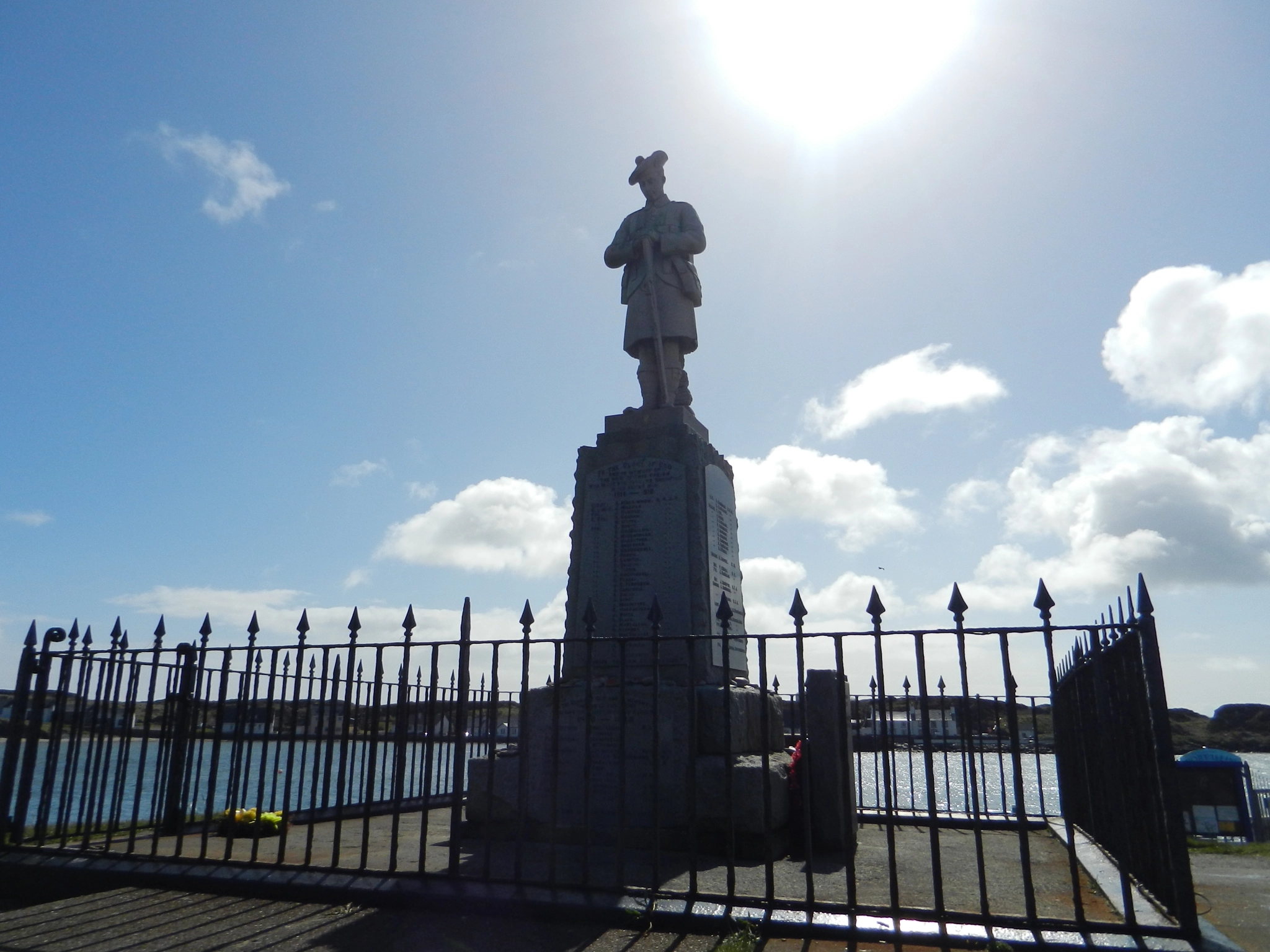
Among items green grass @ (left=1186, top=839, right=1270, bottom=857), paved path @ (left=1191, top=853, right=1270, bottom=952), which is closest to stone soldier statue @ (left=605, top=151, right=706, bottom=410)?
paved path @ (left=1191, top=853, right=1270, bottom=952)

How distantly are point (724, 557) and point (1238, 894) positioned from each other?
492 cm

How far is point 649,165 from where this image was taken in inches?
400

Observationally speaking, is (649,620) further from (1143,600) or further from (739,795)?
(1143,600)

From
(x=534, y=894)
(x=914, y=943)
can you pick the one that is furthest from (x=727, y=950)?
(x=534, y=894)

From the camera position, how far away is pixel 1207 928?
153 inches

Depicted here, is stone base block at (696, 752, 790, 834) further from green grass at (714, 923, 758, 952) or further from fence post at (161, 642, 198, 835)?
fence post at (161, 642, 198, 835)

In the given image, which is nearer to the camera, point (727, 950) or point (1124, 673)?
point (727, 950)

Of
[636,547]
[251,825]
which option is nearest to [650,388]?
[636,547]

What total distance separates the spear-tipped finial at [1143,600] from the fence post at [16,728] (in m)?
7.92

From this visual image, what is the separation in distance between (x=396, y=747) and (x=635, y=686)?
8.70 ft

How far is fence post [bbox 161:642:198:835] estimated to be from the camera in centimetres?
730

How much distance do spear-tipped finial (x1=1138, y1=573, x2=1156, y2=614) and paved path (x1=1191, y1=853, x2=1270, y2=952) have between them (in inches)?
62.5

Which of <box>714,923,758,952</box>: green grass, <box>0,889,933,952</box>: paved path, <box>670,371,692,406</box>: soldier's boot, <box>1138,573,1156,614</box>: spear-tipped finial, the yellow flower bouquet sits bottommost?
<box>0,889,933,952</box>: paved path

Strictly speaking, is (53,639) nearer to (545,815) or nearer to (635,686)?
(545,815)
